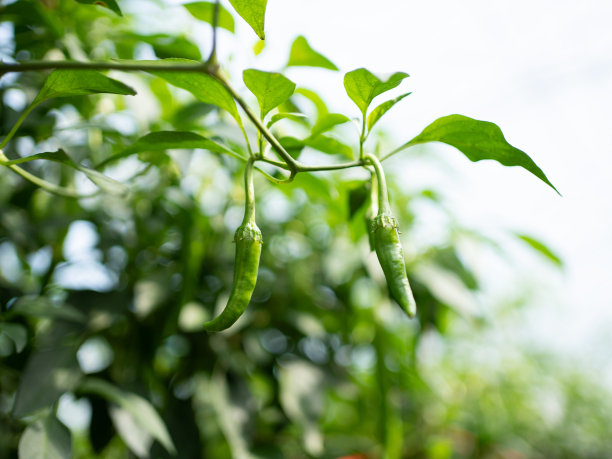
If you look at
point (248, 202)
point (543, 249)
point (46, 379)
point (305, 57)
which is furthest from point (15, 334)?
point (543, 249)

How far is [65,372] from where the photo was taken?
53 cm

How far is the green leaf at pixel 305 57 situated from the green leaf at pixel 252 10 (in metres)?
0.16

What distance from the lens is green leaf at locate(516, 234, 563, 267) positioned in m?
0.75

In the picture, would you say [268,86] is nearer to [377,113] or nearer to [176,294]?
[377,113]

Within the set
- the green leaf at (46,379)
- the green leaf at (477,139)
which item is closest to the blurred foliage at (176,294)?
the green leaf at (46,379)

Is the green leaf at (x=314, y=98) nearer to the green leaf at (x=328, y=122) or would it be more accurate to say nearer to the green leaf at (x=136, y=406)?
the green leaf at (x=328, y=122)

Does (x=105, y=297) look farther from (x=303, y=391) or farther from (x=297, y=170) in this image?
(x=297, y=170)

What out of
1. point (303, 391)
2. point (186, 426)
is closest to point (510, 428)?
point (303, 391)

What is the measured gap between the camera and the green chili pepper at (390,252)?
0.31 metres

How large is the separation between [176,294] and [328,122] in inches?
15.0

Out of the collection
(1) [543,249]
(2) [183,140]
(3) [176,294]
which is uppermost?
(2) [183,140]

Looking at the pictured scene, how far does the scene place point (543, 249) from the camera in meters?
0.75

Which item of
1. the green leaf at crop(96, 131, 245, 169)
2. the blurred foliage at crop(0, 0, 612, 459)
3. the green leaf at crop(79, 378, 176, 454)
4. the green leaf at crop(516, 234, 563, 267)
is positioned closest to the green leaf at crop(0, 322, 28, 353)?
the blurred foliage at crop(0, 0, 612, 459)

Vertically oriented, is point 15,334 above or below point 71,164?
below
